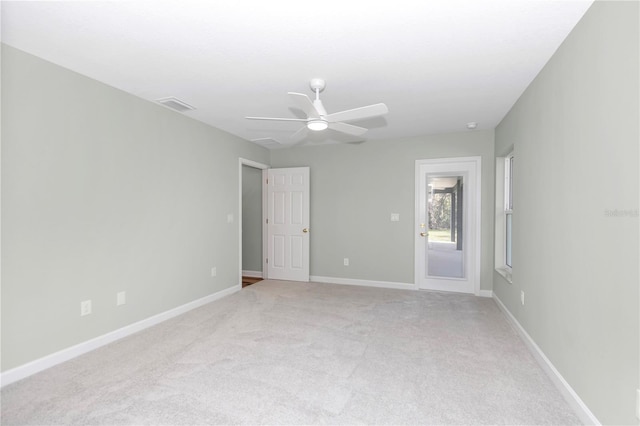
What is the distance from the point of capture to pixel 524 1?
1832 mm

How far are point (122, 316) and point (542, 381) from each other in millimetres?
3814

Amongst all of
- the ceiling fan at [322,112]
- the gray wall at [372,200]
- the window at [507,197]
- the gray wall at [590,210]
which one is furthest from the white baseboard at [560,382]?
the ceiling fan at [322,112]

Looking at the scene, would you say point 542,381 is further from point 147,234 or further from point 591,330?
point 147,234

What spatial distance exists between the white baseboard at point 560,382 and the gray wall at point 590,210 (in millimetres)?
46

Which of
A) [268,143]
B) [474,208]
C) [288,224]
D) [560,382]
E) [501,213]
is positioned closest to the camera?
[560,382]

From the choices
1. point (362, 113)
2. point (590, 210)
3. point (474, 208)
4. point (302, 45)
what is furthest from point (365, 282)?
point (302, 45)

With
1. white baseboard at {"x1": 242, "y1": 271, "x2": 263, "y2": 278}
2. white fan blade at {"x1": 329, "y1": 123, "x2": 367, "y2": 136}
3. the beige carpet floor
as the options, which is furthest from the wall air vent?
the beige carpet floor

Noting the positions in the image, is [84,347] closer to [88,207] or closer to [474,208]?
[88,207]

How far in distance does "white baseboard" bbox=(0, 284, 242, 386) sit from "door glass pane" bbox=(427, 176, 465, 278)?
3.79m

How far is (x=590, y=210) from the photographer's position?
1892 mm

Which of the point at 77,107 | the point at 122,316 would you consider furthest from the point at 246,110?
the point at 122,316

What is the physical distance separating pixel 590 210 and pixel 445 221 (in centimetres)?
340

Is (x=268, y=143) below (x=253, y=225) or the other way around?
the other way around

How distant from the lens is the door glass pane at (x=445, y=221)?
515cm
